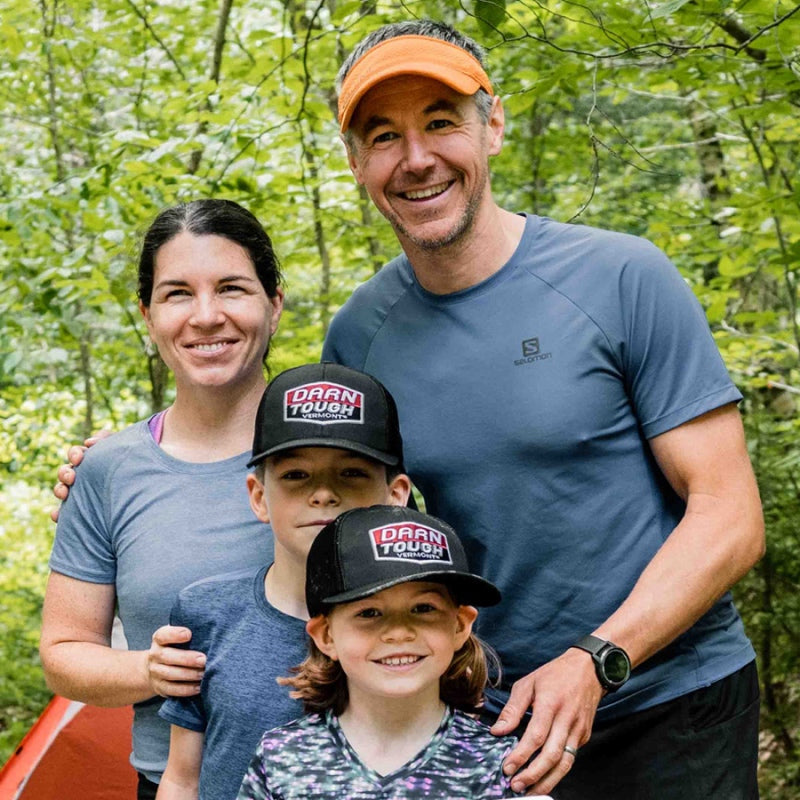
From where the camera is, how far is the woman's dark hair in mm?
2387

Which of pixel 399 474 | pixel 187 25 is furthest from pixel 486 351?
pixel 187 25

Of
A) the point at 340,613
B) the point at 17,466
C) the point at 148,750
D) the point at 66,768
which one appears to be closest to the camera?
the point at 340,613

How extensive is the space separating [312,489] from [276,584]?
0.21 meters

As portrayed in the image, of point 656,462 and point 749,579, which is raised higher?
point 749,579

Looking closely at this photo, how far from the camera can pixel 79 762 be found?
11.5 feet

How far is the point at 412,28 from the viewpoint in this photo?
7.68 ft

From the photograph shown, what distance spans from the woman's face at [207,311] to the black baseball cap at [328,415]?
0.30 m

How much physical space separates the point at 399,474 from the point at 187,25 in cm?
501

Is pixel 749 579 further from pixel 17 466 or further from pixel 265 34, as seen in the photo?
pixel 17 466

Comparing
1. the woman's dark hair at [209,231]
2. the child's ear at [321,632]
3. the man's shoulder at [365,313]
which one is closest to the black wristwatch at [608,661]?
the child's ear at [321,632]

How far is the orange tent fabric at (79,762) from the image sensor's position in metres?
3.42

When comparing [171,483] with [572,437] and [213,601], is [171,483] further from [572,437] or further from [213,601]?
[572,437]

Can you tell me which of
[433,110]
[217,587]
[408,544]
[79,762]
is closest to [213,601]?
[217,587]

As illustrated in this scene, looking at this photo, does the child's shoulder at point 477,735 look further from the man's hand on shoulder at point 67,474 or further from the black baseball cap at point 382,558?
the man's hand on shoulder at point 67,474
